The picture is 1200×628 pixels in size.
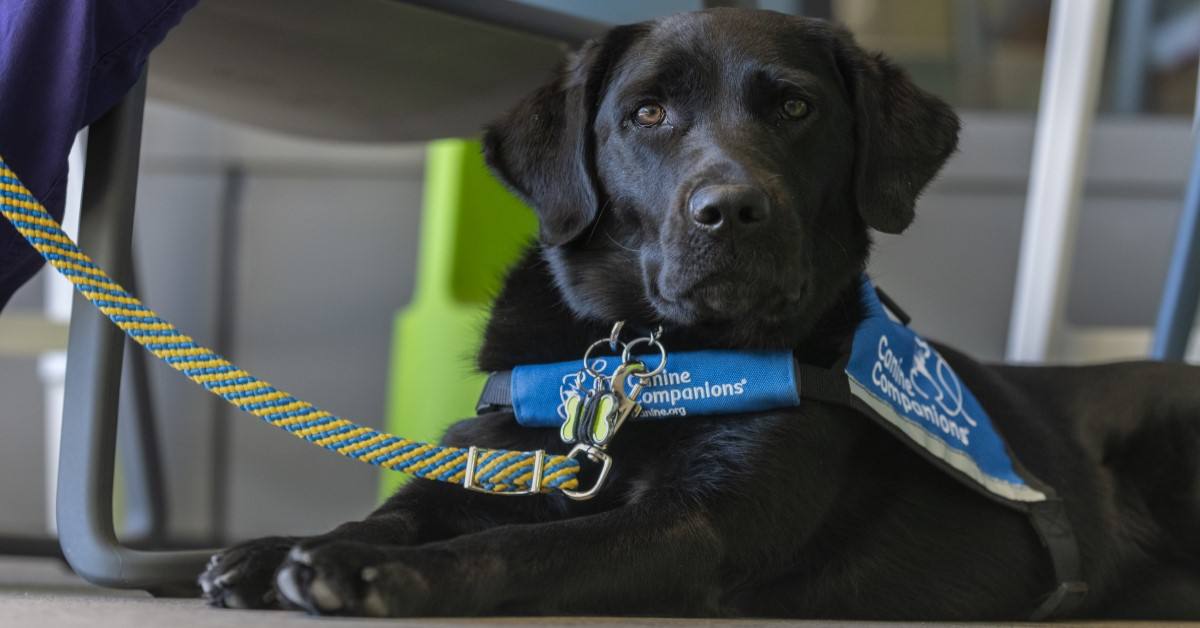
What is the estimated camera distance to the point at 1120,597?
189cm

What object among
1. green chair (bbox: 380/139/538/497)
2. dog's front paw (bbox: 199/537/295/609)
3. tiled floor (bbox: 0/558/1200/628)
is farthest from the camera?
green chair (bbox: 380/139/538/497)

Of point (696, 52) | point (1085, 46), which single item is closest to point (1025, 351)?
point (1085, 46)

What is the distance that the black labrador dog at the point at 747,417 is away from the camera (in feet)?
4.41

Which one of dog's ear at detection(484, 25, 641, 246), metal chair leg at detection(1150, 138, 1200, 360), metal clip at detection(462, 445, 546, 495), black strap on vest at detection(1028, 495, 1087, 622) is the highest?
dog's ear at detection(484, 25, 641, 246)

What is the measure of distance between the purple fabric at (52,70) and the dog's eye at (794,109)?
2.63 feet

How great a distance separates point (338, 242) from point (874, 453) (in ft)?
8.83

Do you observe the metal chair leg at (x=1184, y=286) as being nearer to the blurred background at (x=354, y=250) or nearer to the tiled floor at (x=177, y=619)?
the blurred background at (x=354, y=250)

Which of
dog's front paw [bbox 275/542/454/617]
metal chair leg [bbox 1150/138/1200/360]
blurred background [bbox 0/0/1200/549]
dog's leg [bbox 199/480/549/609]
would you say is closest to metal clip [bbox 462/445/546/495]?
dog's leg [bbox 199/480/549/609]

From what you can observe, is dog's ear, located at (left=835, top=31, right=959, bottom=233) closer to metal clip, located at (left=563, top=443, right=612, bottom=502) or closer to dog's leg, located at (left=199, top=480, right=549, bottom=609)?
metal clip, located at (left=563, top=443, right=612, bottom=502)

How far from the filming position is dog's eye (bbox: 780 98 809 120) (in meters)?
1.64

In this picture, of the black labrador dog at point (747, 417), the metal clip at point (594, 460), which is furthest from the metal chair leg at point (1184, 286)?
the metal clip at point (594, 460)

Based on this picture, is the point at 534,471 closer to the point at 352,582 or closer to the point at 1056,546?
the point at 352,582

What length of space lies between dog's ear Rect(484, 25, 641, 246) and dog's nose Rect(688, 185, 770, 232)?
28 cm

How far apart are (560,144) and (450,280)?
1296 mm
